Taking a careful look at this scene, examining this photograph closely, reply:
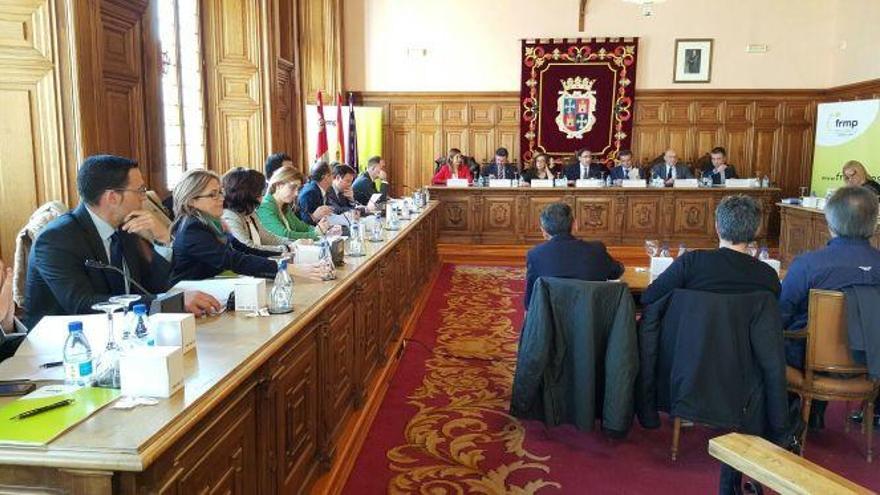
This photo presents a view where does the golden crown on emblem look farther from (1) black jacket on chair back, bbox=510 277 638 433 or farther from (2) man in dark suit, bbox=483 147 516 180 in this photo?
(1) black jacket on chair back, bbox=510 277 638 433

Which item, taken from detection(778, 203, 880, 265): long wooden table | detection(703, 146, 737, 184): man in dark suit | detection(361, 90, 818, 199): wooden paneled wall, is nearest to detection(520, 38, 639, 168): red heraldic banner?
detection(361, 90, 818, 199): wooden paneled wall

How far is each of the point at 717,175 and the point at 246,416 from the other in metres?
8.84

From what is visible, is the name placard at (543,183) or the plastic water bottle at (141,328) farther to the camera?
the name placard at (543,183)

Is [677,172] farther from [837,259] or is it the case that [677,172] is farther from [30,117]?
[30,117]

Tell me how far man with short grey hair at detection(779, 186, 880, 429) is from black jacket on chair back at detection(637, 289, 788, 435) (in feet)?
1.42

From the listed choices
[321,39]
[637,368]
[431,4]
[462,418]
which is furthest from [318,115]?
[637,368]

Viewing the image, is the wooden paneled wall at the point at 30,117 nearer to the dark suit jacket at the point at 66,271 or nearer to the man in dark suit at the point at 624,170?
the dark suit jacket at the point at 66,271

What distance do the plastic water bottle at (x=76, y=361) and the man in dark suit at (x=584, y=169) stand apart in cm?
865

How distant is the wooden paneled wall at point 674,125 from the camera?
10.5 metres

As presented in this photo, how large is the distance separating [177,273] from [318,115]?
6.14 metres

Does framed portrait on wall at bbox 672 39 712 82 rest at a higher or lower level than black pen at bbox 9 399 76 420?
higher

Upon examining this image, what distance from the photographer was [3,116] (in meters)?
3.60

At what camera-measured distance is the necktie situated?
2.41 metres

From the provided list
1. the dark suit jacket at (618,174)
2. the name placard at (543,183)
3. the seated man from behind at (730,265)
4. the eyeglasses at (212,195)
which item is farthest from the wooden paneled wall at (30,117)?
the dark suit jacket at (618,174)
